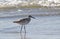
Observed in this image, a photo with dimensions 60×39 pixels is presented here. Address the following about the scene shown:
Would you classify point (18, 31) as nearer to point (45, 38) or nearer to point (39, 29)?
point (39, 29)

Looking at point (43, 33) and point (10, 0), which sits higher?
point (10, 0)

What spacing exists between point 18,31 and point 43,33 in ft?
4.56

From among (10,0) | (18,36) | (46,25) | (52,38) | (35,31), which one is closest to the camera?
(52,38)

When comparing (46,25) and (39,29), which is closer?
(39,29)

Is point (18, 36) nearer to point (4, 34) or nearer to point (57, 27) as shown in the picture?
point (4, 34)

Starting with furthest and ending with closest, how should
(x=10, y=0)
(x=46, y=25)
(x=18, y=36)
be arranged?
(x=10, y=0), (x=46, y=25), (x=18, y=36)

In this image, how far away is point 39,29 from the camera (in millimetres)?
14656

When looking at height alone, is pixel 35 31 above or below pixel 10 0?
below

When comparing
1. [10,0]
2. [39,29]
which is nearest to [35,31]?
[39,29]

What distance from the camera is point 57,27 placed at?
15.0 m

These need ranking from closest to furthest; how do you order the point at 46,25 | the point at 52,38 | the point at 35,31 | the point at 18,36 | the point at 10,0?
the point at 52,38, the point at 18,36, the point at 35,31, the point at 46,25, the point at 10,0

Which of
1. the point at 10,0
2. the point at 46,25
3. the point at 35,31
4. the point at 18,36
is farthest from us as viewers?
the point at 10,0

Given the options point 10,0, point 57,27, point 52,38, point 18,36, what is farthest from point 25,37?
point 10,0

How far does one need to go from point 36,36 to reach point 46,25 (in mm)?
3010
